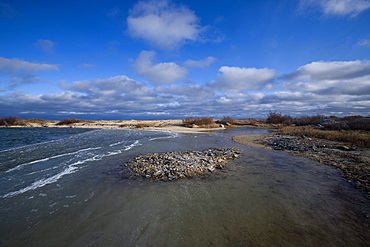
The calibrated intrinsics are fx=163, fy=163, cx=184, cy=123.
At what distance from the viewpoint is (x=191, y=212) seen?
200 inches

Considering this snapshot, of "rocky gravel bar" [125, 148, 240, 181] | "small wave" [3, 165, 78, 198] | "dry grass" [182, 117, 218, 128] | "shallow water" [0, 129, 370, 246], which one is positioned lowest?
"shallow water" [0, 129, 370, 246]

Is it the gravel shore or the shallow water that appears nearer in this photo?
the shallow water

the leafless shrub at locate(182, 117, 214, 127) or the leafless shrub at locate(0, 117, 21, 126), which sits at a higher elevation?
the leafless shrub at locate(0, 117, 21, 126)

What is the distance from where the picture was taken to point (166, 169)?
8.38 m

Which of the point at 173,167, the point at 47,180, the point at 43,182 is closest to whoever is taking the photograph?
the point at 43,182

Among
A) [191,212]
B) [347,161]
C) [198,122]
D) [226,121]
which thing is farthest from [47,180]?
[226,121]

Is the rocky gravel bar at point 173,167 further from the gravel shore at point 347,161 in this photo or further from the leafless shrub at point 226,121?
the leafless shrub at point 226,121

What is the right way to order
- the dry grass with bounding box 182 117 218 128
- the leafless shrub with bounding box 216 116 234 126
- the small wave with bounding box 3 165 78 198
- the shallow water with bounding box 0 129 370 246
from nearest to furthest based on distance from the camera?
the shallow water with bounding box 0 129 370 246
the small wave with bounding box 3 165 78 198
the dry grass with bounding box 182 117 218 128
the leafless shrub with bounding box 216 116 234 126

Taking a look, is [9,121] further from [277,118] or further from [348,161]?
[277,118]

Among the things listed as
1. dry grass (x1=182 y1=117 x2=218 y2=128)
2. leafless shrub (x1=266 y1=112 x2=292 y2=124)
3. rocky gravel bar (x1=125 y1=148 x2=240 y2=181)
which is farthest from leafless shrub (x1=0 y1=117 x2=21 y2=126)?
leafless shrub (x1=266 y1=112 x2=292 y2=124)

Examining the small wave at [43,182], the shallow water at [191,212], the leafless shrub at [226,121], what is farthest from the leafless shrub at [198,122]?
the shallow water at [191,212]

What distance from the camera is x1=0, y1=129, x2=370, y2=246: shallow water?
3.95 m

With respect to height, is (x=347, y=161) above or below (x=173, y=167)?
below

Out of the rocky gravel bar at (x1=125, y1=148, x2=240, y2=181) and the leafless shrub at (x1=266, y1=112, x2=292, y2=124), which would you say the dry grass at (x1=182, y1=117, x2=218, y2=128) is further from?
the rocky gravel bar at (x1=125, y1=148, x2=240, y2=181)
